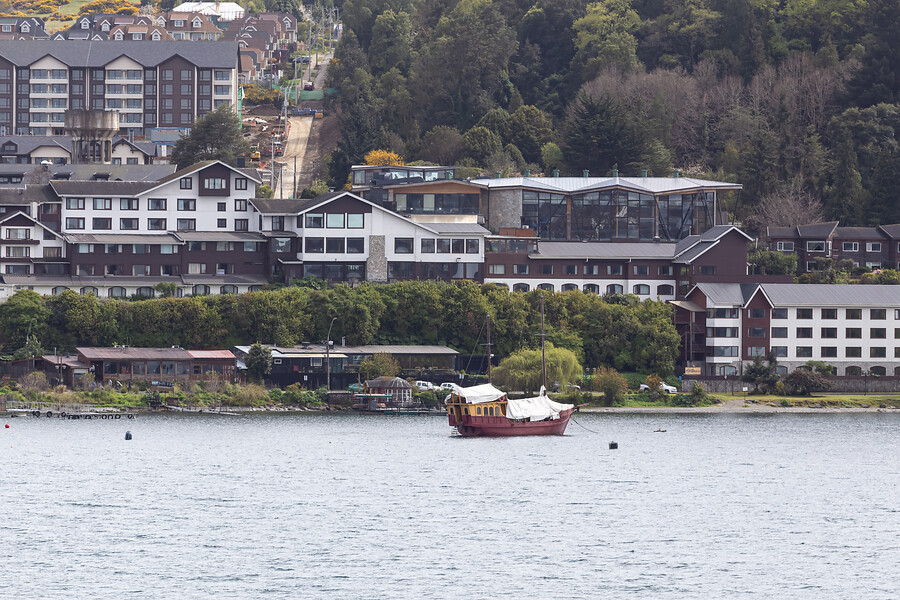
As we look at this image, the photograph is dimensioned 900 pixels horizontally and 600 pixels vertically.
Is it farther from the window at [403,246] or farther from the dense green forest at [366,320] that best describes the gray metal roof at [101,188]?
the window at [403,246]

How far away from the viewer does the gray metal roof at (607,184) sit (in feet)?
392

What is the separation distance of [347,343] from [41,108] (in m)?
75.1

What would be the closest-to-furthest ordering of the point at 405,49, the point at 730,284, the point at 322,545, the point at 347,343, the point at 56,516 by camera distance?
the point at 322,545 < the point at 56,516 < the point at 347,343 < the point at 730,284 < the point at 405,49

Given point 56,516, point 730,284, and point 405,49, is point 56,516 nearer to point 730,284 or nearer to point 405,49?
point 730,284

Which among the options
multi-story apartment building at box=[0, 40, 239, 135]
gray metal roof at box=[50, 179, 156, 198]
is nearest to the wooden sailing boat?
gray metal roof at box=[50, 179, 156, 198]

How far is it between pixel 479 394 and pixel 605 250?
34957 millimetres

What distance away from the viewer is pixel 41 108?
165 m

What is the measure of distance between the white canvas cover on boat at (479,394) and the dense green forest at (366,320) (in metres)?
15.4

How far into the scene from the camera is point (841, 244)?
389 feet

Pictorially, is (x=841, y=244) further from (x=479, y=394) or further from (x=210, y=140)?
(x=210, y=140)

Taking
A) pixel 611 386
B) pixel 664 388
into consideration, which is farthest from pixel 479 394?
pixel 664 388

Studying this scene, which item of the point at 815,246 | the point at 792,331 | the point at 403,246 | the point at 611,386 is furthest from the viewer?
the point at 815,246

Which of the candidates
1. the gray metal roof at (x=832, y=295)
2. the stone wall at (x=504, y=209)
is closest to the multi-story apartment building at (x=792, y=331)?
the gray metal roof at (x=832, y=295)

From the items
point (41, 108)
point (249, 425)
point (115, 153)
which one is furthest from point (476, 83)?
point (249, 425)
